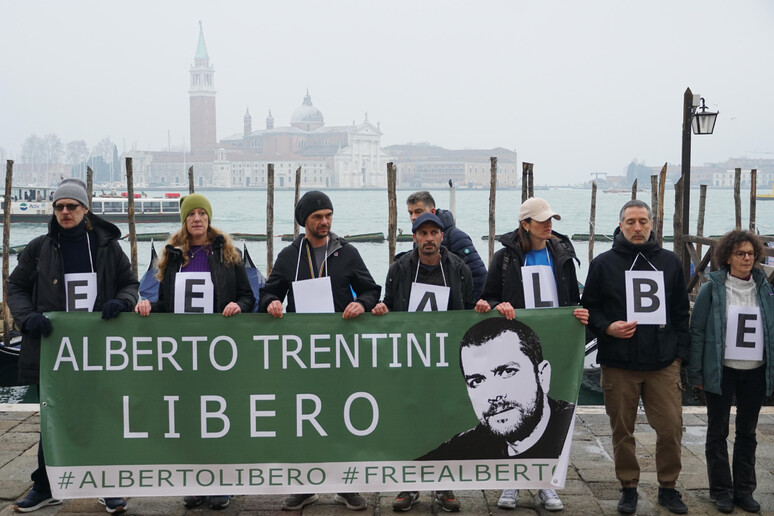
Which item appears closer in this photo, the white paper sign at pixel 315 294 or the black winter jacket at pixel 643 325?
the black winter jacket at pixel 643 325

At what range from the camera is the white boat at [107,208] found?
4381cm

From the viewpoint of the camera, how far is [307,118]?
7397 inches

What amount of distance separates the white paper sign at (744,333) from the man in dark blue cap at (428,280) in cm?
126

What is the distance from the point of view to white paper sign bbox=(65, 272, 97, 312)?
427cm

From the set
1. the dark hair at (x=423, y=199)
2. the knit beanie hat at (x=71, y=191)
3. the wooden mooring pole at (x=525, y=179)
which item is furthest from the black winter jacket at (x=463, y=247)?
the wooden mooring pole at (x=525, y=179)

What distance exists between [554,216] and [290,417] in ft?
5.31

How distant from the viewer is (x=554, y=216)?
4348mm

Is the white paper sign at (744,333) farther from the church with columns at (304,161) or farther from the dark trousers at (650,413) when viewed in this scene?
the church with columns at (304,161)

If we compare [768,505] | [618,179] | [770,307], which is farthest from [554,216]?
[618,179]

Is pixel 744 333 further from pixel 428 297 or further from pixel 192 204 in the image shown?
pixel 192 204

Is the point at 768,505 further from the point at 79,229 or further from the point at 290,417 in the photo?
the point at 79,229

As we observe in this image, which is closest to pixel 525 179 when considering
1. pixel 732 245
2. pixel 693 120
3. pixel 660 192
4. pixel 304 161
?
pixel 660 192

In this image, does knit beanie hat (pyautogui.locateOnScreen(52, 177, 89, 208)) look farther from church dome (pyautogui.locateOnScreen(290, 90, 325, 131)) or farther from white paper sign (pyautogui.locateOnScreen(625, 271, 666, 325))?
church dome (pyautogui.locateOnScreen(290, 90, 325, 131))

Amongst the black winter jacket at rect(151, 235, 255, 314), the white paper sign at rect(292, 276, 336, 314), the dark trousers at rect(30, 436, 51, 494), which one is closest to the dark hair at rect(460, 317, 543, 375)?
the white paper sign at rect(292, 276, 336, 314)
